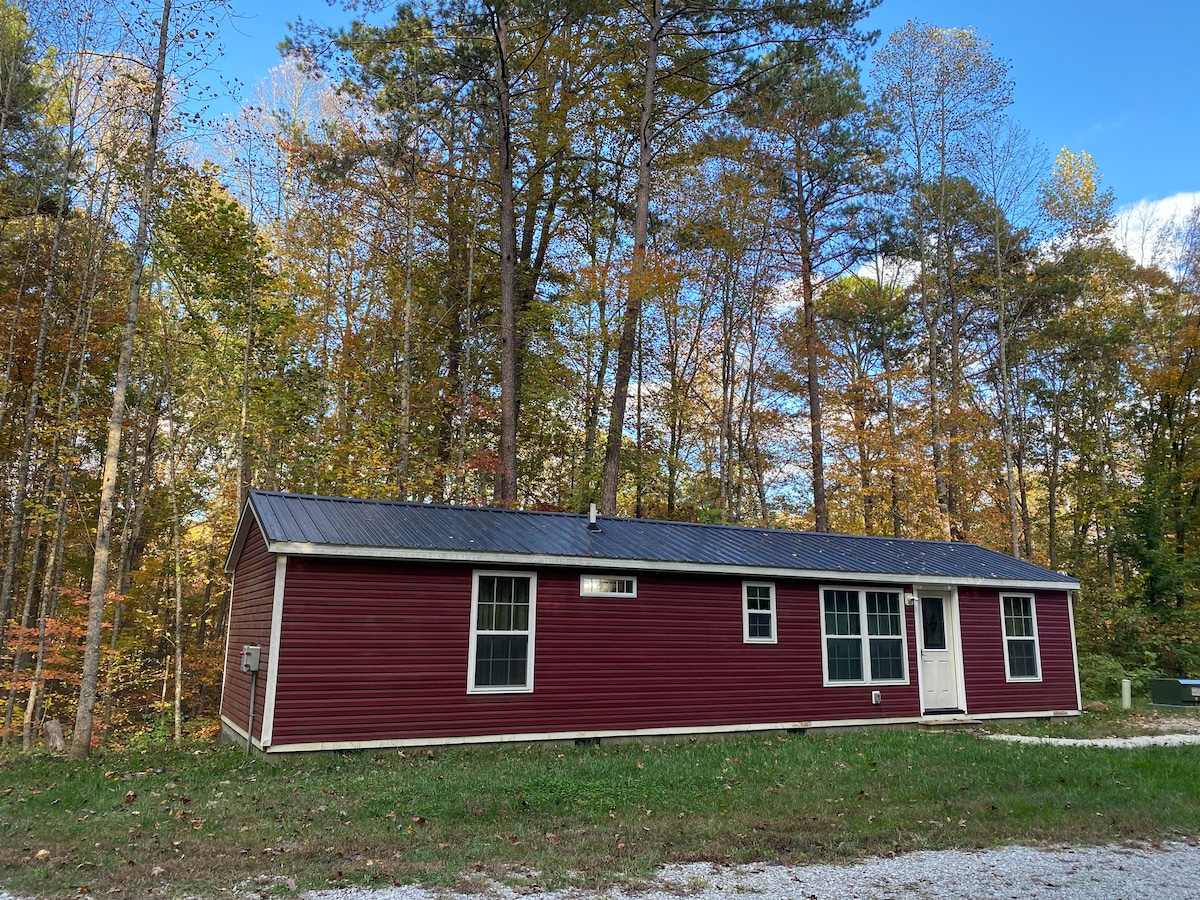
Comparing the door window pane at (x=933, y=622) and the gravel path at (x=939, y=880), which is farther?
the door window pane at (x=933, y=622)

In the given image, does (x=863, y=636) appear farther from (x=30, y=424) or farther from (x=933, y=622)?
(x=30, y=424)

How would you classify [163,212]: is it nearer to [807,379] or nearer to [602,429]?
[602,429]

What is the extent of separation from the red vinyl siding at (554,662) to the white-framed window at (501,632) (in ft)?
0.32

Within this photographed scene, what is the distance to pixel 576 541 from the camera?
1070 cm

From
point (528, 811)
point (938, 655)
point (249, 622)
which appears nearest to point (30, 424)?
point (249, 622)

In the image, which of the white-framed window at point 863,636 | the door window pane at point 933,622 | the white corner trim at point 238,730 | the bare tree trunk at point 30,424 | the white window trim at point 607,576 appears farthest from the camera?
the bare tree trunk at point 30,424

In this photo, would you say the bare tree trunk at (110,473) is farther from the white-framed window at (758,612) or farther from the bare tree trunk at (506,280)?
the white-framed window at (758,612)

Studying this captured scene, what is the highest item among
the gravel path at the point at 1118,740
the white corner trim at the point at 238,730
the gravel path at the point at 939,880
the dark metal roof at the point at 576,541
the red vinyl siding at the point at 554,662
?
the dark metal roof at the point at 576,541

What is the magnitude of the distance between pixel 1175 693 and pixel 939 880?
45.1 ft

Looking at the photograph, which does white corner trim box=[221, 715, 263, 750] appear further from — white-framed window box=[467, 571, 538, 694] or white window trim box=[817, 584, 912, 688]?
white window trim box=[817, 584, 912, 688]

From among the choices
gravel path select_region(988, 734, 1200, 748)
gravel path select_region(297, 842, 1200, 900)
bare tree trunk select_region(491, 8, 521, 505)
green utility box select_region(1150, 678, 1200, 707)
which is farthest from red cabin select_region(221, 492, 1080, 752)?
bare tree trunk select_region(491, 8, 521, 505)

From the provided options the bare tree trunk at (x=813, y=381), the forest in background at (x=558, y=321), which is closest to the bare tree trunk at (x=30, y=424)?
the forest in background at (x=558, y=321)

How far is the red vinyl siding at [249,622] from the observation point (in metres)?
9.11

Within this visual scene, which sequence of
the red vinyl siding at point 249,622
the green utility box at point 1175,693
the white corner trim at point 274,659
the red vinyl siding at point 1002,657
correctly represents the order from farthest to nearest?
the green utility box at point 1175,693 → the red vinyl siding at point 1002,657 → the red vinyl siding at point 249,622 → the white corner trim at point 274,659
